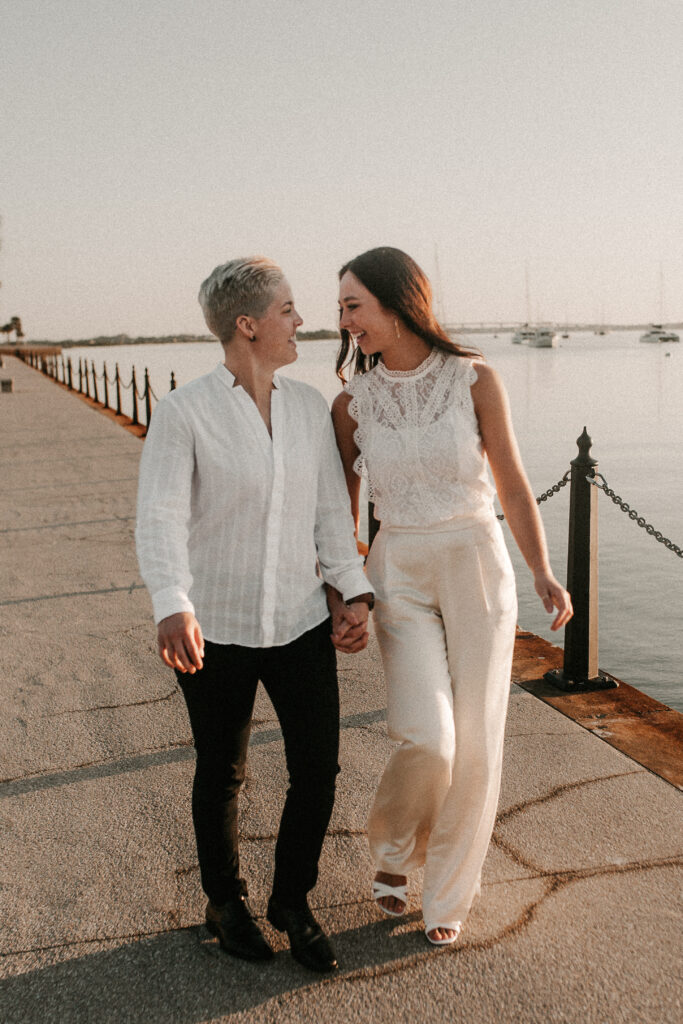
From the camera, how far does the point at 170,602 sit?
223 cm

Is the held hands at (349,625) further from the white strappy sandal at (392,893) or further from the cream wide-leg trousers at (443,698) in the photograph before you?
the white strappy sandal at (392,893)

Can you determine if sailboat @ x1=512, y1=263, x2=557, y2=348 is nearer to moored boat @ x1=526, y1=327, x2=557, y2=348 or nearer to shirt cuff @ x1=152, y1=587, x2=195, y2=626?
moored boat @ x1=526, y1=327, x2=557, y2=348

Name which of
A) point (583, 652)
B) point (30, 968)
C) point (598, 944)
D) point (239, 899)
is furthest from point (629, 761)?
point (30, 968)

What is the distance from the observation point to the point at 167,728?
4031 millimetres

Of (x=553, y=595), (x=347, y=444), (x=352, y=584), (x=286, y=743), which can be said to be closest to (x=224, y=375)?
(x=347, y=444)

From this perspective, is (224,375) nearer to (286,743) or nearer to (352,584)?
(352,584)

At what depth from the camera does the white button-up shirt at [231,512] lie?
2.31 meters

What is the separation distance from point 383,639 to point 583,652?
2.06 m

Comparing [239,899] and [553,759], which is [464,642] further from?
[553,759]

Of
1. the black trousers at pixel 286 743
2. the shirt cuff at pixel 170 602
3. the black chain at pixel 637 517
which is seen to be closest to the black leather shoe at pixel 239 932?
the black trousers at pixel 286 743

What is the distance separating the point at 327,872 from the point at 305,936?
0.47 m

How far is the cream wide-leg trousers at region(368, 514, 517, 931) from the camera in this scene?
8.36ft

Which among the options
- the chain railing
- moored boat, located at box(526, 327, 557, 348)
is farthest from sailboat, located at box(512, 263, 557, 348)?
the chain railing

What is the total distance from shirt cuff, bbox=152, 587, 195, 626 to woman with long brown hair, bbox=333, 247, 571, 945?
2.19 feet
